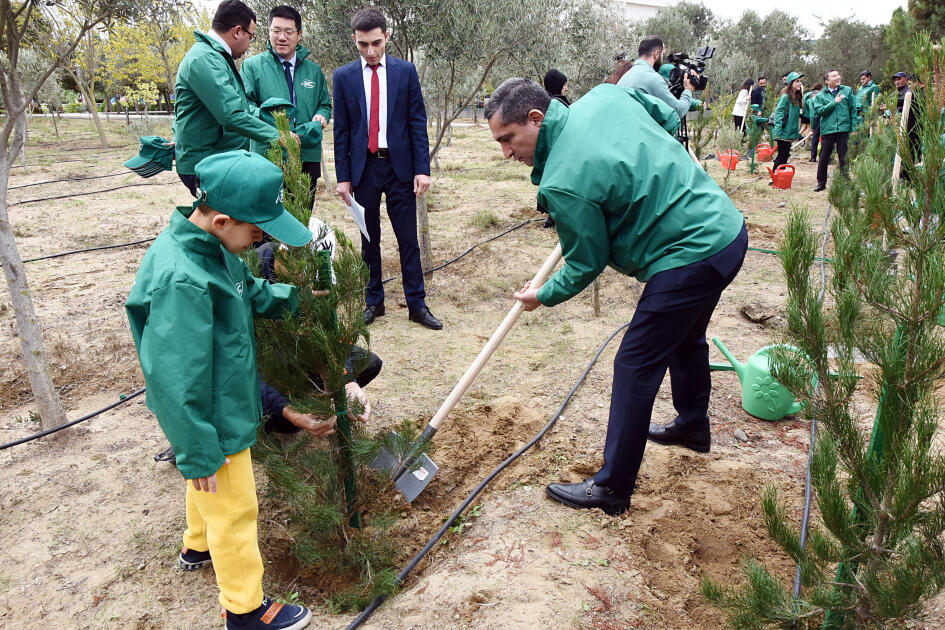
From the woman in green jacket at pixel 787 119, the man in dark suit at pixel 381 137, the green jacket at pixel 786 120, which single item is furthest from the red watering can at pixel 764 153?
the man in dark suit at pixel 381 137

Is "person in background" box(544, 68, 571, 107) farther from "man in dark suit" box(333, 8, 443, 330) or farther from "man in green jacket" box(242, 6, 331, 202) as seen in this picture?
"man in green jacket" box(242, 6, 331, 202)

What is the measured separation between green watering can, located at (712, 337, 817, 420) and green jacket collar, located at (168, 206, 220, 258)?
2.81 meters

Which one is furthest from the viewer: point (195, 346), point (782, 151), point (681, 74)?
point (782, 151)

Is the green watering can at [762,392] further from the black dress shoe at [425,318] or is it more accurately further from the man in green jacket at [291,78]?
the man in green jacket at [291,78]

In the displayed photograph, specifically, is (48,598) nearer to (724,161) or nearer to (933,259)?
(933,259)

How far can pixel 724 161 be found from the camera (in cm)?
1145

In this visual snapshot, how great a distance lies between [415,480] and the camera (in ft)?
9.67

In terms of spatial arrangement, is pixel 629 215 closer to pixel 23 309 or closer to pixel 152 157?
pixel 152 157

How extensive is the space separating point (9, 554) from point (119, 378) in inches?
67.4

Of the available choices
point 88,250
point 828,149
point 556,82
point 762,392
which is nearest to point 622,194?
point 762,392

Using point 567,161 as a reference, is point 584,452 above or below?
below

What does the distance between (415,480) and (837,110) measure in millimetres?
10675

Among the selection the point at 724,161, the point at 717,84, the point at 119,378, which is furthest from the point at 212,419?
the point at 717,84

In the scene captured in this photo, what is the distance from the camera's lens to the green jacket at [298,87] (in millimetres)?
4299
